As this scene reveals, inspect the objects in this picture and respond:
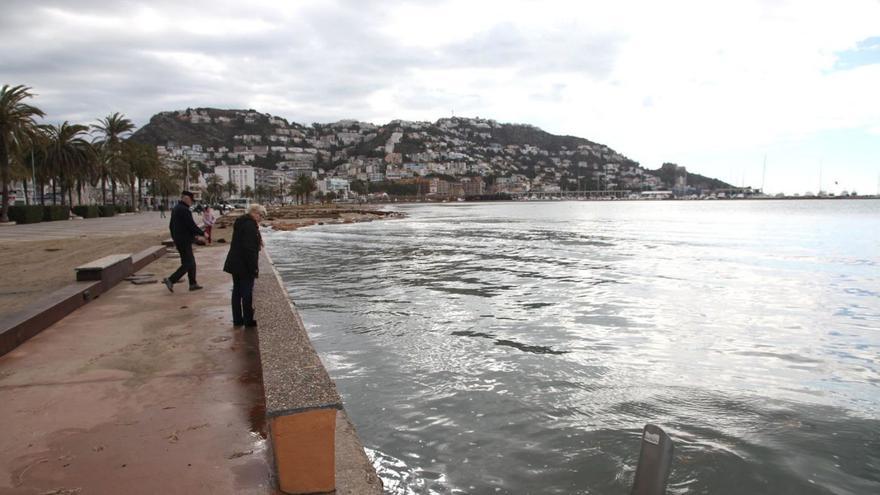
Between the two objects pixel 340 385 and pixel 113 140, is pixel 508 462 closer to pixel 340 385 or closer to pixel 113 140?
pixel 340 385

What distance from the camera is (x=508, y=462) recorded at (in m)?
4.82

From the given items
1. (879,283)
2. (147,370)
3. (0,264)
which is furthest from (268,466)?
(879,283)

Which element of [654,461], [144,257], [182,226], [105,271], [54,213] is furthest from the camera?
[54,213]

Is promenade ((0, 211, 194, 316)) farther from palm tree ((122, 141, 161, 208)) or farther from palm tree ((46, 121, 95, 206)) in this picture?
palm tree ((122, 141, 161, 208))

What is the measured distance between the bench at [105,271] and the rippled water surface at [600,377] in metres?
3.50

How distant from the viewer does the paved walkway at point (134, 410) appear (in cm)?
361

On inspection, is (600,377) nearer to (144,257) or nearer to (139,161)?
(144,257)

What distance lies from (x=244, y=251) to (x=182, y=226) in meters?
3.40

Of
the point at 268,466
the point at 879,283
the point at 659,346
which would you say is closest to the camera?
the point at 268,466

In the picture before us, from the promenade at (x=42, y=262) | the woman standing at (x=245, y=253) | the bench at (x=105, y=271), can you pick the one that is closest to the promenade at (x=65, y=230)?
the promenade at (x=42, y=262)

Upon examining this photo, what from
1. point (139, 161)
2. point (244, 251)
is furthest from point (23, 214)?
point (244, 251)

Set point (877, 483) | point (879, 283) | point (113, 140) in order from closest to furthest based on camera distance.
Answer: point (877, 483) → point (879, 283) → point (113, 140)

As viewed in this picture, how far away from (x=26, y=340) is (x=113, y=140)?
65744mm

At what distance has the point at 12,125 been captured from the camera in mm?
38188
